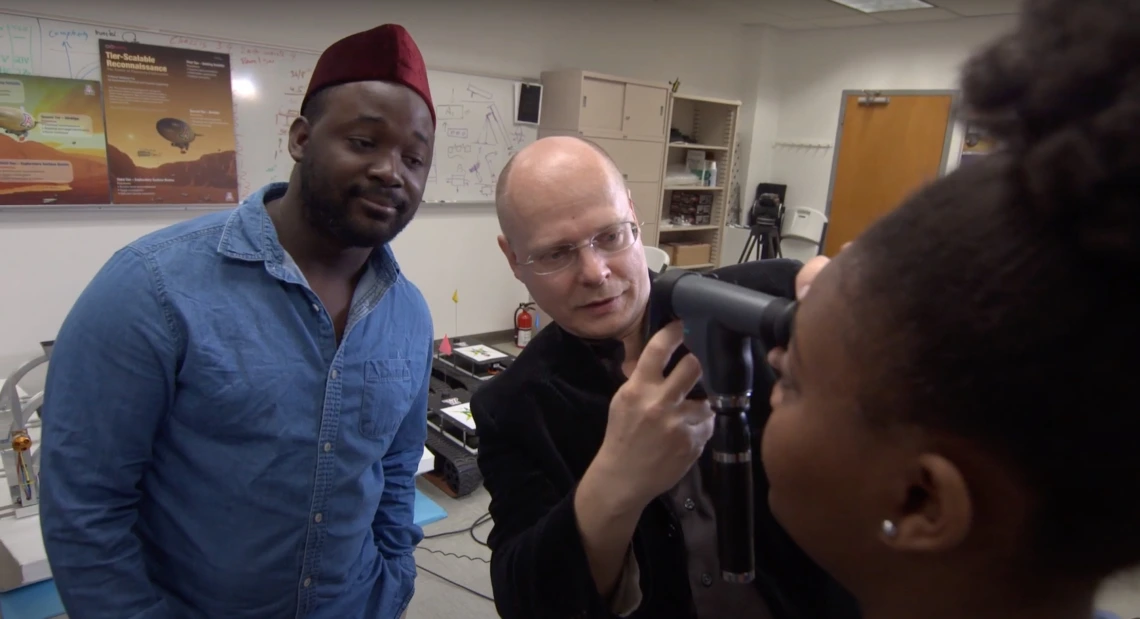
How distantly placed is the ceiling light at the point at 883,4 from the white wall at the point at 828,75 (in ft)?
1.68

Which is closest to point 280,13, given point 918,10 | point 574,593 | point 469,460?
point 469,460

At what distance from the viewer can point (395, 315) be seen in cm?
134

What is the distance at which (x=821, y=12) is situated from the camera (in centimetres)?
545

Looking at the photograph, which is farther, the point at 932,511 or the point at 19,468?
the point at 19,468

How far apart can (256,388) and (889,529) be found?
972 mm

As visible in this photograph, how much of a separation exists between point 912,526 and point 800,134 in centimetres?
655

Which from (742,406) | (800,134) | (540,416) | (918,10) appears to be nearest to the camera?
(742,406)

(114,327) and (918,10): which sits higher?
(918,10)

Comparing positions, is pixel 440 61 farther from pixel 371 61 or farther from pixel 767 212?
pixel 371 61

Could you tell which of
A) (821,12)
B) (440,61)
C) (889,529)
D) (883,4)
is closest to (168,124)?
(440,61)

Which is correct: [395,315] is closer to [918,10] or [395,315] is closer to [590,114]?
[590,114]

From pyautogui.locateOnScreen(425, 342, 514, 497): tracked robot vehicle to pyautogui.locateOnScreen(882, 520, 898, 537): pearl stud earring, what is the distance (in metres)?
2.36

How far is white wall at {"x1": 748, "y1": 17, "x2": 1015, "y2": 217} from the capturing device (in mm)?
5504

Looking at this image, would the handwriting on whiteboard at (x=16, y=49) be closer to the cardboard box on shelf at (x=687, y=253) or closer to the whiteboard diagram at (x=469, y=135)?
the whiteboard diagram at (x=469, y=135)
